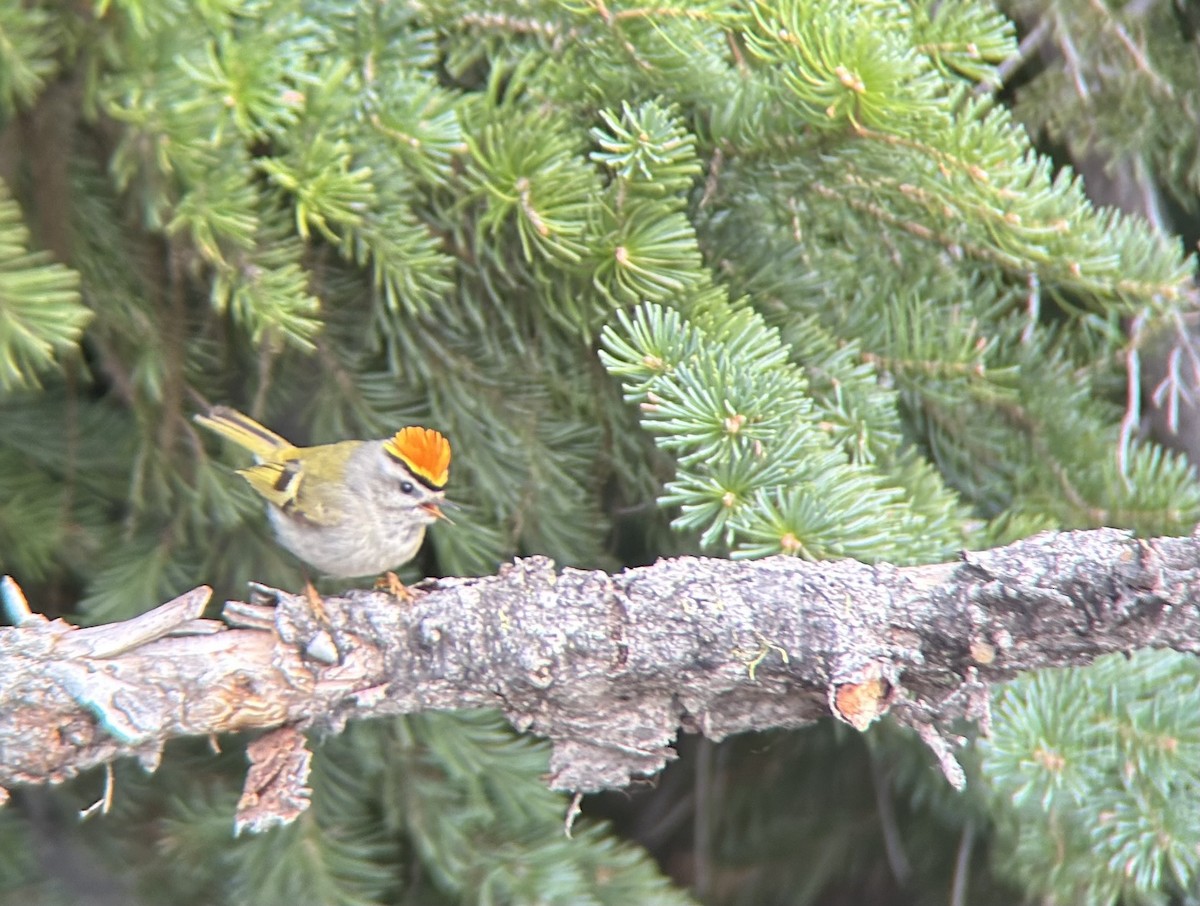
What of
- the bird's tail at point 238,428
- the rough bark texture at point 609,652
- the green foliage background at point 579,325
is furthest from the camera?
the bird's tail at point 238,428

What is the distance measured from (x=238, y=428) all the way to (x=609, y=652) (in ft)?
1.93

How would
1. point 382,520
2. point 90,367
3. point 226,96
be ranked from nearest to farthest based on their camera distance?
point 226,96
point 90,367
point 382,520

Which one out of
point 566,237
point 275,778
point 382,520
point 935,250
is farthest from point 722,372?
point 382,520

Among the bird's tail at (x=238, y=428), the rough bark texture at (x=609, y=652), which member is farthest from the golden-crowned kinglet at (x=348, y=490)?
the rough bark texture at (x=609, y=652)

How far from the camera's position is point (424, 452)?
1426 mm

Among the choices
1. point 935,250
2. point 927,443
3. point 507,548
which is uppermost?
point 935,250

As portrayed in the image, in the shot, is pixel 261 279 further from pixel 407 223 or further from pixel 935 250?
pixel 935 250

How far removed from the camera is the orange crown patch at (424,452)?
4.61 feet

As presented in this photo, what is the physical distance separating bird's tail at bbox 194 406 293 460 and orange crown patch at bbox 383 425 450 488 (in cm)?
15

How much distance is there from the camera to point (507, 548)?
1465 millimetres

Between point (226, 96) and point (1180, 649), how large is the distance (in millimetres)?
884

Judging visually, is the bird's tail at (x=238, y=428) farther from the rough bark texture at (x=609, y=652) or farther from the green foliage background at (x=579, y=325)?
the rough bark texture at (x=609, y=652)

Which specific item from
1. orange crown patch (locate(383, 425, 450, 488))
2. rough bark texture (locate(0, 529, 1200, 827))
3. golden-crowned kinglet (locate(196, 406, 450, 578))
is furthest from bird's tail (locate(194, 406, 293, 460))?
rough bark texture (locate(0, 529, 1200, 827))

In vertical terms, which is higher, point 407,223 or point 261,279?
point 407,223
